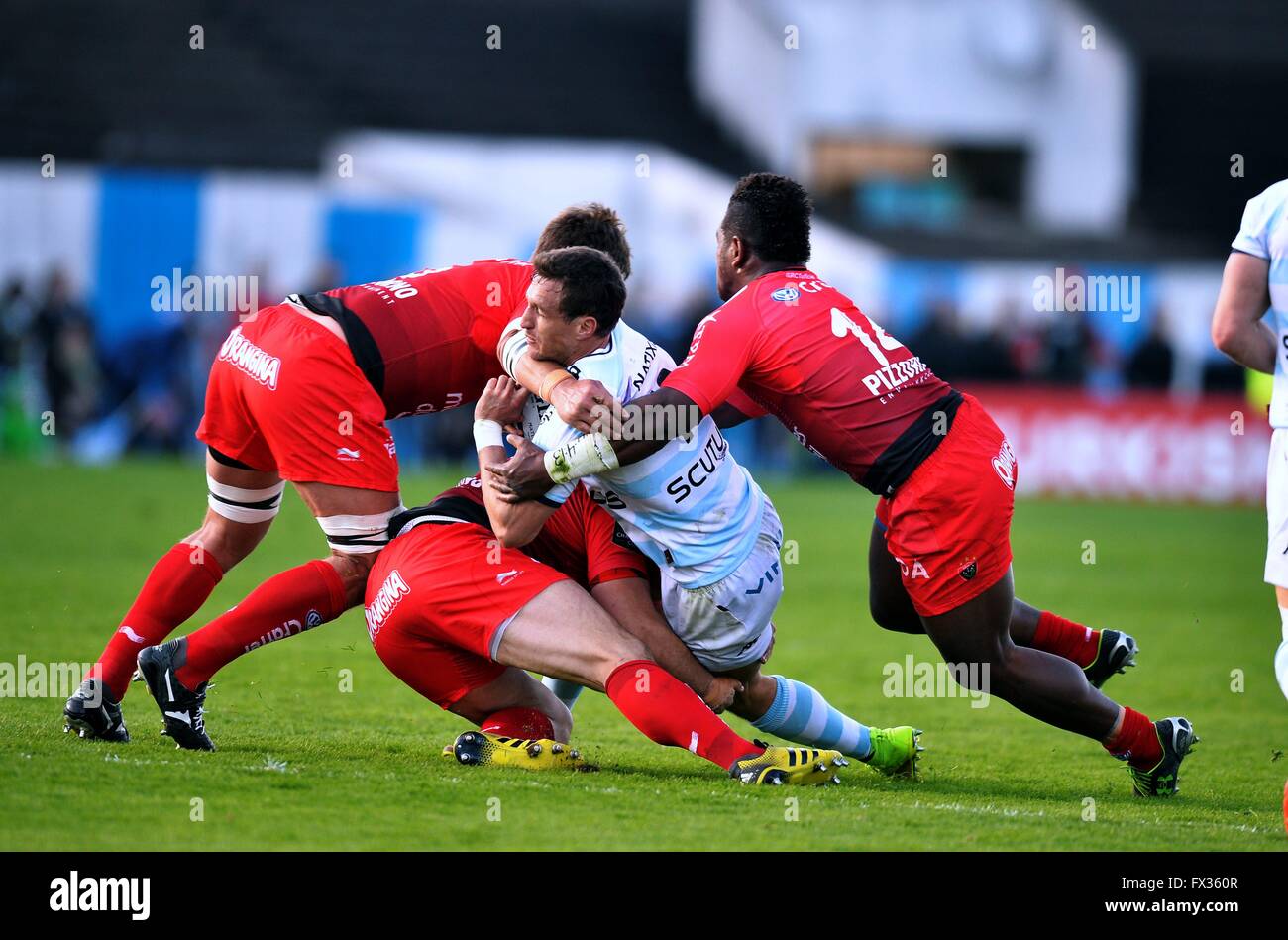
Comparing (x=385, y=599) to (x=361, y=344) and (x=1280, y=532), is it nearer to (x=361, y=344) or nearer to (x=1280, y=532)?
(x=361, y=344)

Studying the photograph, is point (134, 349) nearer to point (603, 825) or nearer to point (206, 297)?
point (206, 297)

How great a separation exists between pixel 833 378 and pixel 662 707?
1.32 m

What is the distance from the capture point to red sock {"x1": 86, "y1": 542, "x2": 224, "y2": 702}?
6.36 metres

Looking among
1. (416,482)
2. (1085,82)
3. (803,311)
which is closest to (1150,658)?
(803,311)

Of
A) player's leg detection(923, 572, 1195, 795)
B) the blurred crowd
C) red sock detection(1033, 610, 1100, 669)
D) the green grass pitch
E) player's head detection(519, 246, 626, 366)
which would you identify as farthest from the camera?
the blurred crowd

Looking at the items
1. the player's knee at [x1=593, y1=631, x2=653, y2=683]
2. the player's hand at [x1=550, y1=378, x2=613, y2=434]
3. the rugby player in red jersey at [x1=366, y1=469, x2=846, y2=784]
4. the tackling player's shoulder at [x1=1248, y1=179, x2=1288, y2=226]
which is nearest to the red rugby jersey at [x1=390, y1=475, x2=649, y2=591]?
the rugby player in red jersey at [x1=366, y1=469, x2=846, y2=784]

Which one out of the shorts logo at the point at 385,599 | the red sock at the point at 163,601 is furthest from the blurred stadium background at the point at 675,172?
the shorts logo at the point at 385,599

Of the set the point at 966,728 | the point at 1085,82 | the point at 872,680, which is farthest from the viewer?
the point at 1085,82

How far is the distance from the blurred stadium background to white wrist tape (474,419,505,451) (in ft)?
34.4

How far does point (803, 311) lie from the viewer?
5.95 meters

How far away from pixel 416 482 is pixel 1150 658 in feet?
33.1

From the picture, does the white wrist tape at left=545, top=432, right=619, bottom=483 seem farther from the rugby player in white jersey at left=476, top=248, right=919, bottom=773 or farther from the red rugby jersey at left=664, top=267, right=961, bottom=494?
the red rugby jersey at left=664, top=267, right=961, bottom=494

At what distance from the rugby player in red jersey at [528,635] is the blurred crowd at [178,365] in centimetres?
1490

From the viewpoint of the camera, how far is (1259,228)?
5.21 meters
